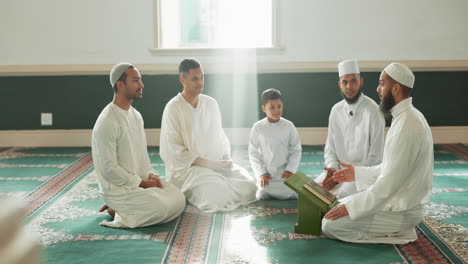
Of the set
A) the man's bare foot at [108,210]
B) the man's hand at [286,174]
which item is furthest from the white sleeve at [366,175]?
the man's bare foot at [108,210]

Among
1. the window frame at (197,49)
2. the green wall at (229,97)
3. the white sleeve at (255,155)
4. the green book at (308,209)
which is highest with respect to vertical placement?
the window frame at (197,49)

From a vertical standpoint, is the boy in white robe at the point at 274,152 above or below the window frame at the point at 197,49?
below

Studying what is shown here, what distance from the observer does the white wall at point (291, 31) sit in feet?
21.6

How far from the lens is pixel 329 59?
663 cm

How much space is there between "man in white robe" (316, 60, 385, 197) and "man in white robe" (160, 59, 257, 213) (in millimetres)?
669

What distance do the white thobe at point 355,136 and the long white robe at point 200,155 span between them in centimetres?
70

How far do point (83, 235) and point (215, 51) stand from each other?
3.64 meters

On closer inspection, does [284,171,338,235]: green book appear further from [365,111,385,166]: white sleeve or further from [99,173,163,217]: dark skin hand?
[99,173,163,217]: dark skin hand

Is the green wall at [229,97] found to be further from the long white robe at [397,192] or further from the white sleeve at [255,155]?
the long white robe at [397,192]

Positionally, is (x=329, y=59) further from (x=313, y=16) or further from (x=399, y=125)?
(x=399, y=125)

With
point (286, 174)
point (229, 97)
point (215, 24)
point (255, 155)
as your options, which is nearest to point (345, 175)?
point (286, 174)

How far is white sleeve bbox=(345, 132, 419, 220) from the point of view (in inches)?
121

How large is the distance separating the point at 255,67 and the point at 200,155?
2.59m

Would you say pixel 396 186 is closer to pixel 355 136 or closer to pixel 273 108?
pixel 355 136
